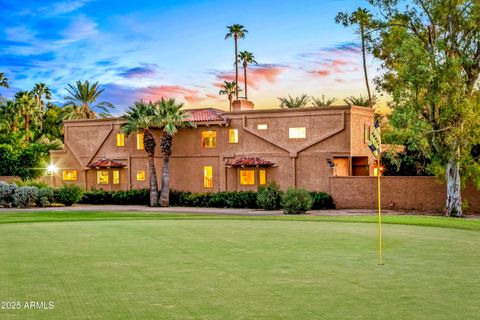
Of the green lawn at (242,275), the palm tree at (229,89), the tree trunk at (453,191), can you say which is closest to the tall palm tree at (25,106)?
the palm tree at (229,89)

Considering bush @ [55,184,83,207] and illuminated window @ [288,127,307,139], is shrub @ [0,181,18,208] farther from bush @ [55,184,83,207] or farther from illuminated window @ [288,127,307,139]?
illuminated window @ [288,127,307,139]

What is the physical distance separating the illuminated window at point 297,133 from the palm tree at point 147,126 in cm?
1089

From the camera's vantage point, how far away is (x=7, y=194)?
161 ft

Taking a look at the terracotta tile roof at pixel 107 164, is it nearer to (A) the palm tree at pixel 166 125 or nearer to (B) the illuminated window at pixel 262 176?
(A) the palm tree at pixel 166 125

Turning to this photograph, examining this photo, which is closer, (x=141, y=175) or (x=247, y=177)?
(x=247, y=177)

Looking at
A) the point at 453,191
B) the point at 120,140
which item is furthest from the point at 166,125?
the point at 453,191

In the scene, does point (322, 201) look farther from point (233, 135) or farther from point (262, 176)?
point (233, 135)

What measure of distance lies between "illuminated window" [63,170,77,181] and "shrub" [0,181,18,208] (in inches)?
414

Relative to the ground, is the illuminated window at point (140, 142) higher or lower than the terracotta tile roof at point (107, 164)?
higher

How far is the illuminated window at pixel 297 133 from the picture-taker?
165ft

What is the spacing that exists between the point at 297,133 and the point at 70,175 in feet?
72.9

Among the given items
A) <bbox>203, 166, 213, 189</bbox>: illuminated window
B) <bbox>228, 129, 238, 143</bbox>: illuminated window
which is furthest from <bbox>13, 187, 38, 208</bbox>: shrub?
<bbox>228, 129, 238, 143</bbox>: illuminated window

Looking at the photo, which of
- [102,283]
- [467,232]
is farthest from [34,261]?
[467,232]

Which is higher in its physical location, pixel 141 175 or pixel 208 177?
pixel 141 175
